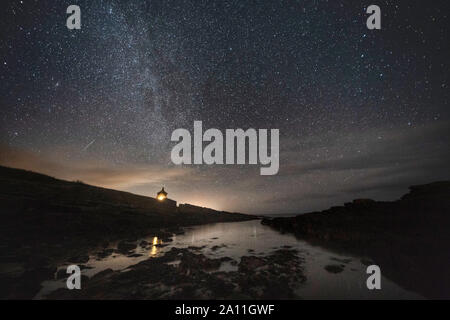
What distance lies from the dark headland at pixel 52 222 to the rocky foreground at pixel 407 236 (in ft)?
60.1

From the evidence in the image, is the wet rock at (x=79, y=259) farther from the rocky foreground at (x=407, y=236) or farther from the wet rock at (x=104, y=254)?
the rocky foreground at (x=407, y=236)

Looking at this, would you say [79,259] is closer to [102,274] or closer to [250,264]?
[102,274]

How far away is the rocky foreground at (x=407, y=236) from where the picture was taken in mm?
9648

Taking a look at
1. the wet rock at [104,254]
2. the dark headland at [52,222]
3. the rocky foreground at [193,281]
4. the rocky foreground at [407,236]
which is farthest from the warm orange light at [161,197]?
the rocky foreground at [193,281]

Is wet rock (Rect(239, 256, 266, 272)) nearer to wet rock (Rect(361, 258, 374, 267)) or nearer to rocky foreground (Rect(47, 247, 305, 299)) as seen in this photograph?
rocky foreground (Rect(47, 247, 305, 299))

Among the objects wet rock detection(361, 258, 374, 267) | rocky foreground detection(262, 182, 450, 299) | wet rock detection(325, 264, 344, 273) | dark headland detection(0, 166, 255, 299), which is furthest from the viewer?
wet rock detection(361, 258, 374, 267)

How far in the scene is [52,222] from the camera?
23688 mm

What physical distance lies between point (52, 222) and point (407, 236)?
125ft

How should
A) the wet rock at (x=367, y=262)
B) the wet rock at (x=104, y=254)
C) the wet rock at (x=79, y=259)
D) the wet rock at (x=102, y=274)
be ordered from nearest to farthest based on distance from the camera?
1. the wet rock at (x=102, y=274)
2. the wet rock at (x=367, y=262)
3. the wet rock at (x=79, y=259)
4. the wet rock at (x=104, y=254)

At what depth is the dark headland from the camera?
11.7 meters

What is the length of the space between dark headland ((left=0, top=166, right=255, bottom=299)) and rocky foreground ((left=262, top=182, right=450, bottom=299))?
1831 cm

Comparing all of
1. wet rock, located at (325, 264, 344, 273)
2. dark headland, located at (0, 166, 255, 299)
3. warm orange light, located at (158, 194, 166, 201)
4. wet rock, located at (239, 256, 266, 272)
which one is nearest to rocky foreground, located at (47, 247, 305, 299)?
wet rock, located at (239, 256, 266, 272)

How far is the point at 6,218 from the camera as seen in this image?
21.8 m
